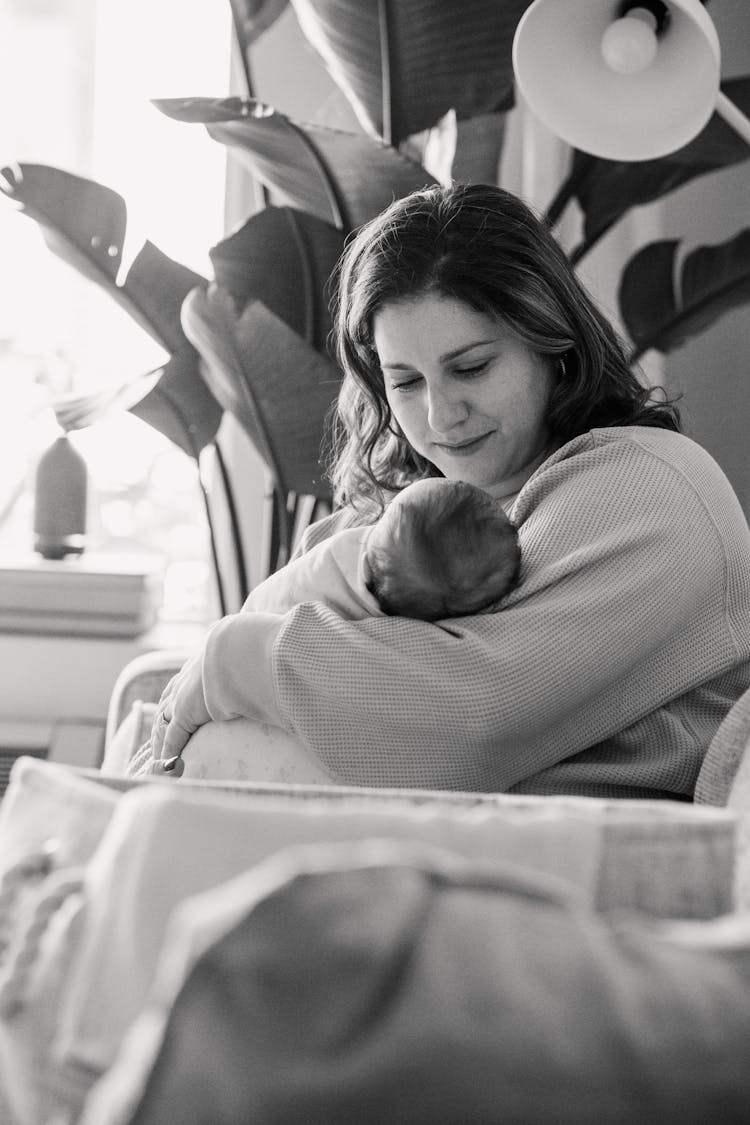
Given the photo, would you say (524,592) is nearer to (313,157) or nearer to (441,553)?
(441,553)

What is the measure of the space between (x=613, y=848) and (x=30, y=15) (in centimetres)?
285

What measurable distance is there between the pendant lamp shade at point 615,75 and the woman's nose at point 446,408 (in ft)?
1.61

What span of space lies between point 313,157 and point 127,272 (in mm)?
420

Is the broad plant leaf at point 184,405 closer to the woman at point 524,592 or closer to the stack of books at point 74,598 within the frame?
the stack of books at point 74,598

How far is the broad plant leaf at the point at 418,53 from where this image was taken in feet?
6.22

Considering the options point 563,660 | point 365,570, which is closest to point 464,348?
point 365,570

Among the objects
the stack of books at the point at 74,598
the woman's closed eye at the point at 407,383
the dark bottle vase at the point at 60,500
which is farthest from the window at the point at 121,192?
the woman's closed eye at the point at 407,383

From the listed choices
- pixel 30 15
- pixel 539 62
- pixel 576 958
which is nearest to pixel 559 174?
pixel 539 62

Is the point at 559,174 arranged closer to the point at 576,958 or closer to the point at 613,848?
the point at 613,848

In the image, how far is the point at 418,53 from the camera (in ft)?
6.34

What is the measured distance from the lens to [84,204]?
7.06ft

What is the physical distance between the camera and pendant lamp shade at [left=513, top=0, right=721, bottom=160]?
1627mm

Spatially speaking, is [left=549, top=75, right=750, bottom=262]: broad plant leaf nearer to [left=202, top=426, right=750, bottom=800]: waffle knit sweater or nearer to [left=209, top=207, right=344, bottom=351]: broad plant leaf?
[left=209, top=207, right=344, bottom=351]: broad plant leaf

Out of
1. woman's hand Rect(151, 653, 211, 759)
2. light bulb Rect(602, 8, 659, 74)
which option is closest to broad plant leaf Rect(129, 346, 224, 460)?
light bulb Rect(602, 8, 659, 74)
